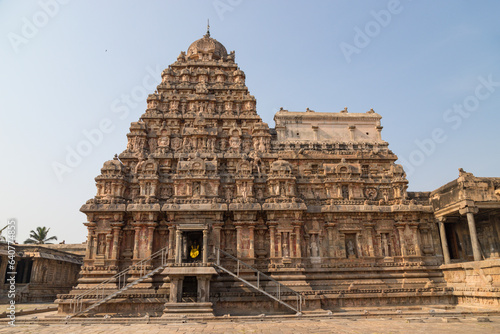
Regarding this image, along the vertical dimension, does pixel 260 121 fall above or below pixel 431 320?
above

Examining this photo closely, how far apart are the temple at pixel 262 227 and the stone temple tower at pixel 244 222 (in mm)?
81

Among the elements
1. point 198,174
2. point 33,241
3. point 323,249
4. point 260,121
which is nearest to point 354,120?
point 260,121

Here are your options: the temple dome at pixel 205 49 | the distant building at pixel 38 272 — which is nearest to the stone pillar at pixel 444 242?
the temple dome at pixel 205 49

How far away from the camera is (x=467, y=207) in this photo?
21906mm

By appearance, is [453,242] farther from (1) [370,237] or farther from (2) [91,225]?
(2) [91,225]

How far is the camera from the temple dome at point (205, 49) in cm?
3550

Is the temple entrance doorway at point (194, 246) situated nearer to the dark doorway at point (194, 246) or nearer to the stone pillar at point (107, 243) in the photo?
the dark doorway at point (194, 246)

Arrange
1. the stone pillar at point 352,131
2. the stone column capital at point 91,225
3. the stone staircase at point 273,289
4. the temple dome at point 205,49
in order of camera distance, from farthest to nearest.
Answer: the temple dome at point 205,49, the stone pillar at point 352,131, the stone column capital at point 91,225, the stone staircase at point 273,289

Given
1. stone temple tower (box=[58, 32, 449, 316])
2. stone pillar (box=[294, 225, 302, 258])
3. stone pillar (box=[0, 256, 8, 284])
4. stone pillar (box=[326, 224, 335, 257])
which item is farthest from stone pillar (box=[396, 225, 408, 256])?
stone pillar (box=[0, 256, 8, 284])

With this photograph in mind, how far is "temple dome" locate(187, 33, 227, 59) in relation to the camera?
3550 centimetres

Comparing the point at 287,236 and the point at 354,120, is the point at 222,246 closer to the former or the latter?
the point at 287,236

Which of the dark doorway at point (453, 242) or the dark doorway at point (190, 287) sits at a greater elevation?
the dark doorway at point (453, 242)

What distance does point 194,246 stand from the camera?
74.1 feet

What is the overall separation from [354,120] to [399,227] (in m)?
11.0
